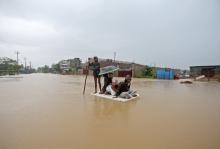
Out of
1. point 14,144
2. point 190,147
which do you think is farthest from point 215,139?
point 14,144

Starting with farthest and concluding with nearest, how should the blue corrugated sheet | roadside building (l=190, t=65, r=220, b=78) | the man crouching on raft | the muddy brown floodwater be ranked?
roadside building (l=190, t=65, r=220, b=78) → the blue corrugated sheet → the man crouching on raft → the muddy brown floodwater

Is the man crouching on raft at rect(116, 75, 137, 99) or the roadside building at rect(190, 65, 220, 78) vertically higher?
the roadside building at rect(190, 65, 220, 78)

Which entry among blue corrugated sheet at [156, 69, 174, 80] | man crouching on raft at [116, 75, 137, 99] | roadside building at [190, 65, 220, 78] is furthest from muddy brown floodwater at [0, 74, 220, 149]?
roadside building at [190, 65, 220, 78]

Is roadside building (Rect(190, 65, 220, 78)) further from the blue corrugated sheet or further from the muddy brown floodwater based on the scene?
the muddy brown floodwater

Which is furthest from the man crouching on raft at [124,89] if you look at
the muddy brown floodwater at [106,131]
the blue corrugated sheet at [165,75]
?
the blue corrugated sheet at [165,75]

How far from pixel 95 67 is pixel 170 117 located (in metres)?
5.44

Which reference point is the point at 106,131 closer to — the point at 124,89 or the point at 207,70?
the point at 124,89

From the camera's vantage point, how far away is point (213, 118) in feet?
16.2

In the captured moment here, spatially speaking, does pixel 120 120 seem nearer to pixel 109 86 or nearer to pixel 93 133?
pixel 93 133

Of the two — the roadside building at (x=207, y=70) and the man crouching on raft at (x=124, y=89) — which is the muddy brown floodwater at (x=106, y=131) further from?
the roadside building at (x=207, y=70)

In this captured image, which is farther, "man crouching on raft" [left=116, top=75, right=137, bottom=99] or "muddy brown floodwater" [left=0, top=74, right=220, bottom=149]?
"man crouching on raft" [left=116, top=75, right=137, bottom=99]

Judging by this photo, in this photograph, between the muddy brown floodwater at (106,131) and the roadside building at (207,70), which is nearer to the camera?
the muddy brown floodwater at (106,131)

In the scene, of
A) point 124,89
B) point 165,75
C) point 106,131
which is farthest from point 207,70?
point 106,131

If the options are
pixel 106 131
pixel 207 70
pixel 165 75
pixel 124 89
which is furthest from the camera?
pixel 207 70
